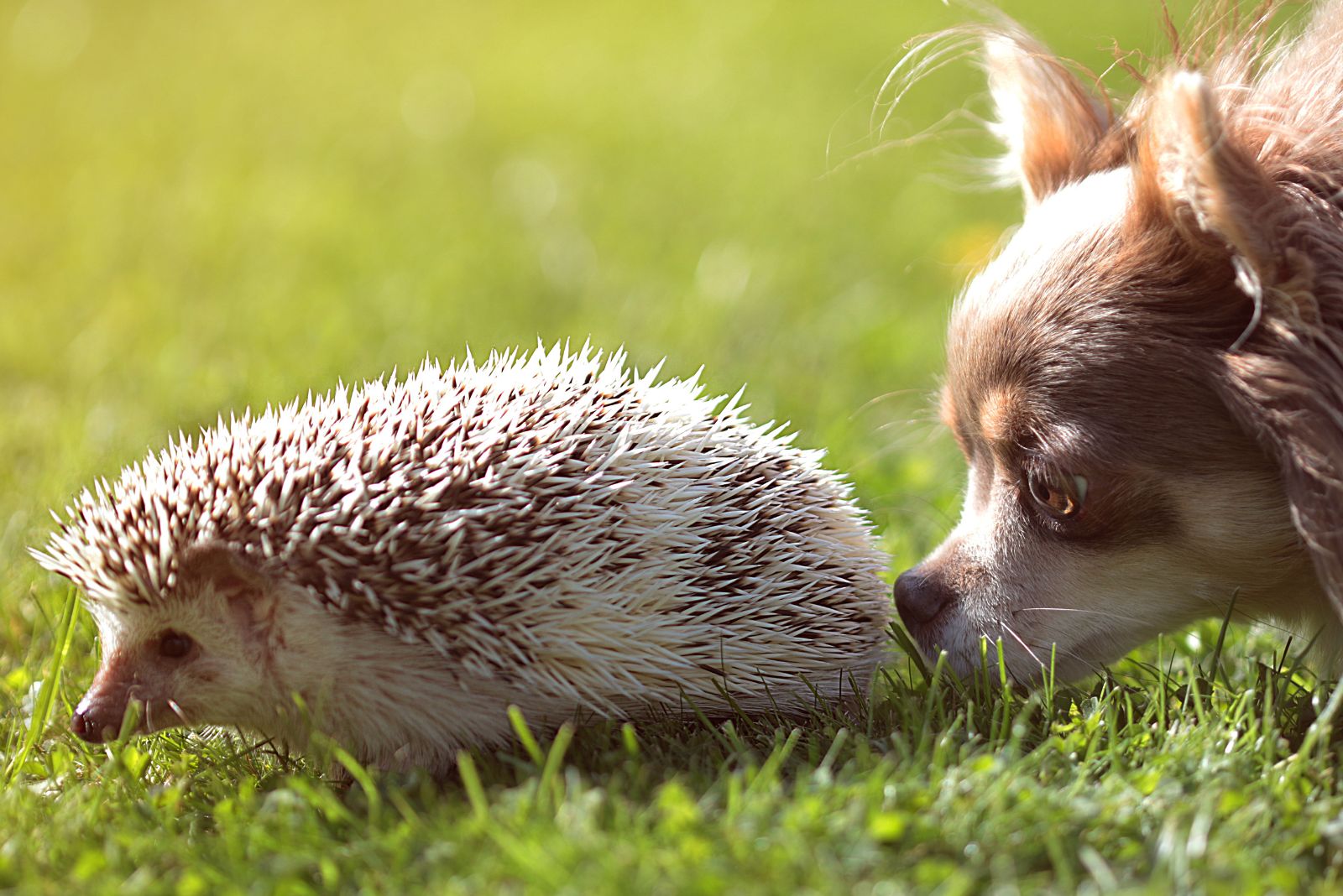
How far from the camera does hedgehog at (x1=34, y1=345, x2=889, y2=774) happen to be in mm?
2998

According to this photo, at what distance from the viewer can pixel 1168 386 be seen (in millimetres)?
3064

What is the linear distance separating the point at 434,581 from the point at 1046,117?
220 centimetres

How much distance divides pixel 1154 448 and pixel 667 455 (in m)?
1.13

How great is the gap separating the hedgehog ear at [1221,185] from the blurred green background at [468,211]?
984 mm

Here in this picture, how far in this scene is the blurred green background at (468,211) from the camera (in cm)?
544

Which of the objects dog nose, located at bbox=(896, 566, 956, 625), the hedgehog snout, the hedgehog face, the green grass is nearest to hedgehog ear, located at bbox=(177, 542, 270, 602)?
the hedgehog face

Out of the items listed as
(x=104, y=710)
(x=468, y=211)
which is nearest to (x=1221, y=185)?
(x=104, y=710)

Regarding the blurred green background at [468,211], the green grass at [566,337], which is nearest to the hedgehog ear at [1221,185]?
the green grass at [566,337]

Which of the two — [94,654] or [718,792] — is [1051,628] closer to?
[718,792]

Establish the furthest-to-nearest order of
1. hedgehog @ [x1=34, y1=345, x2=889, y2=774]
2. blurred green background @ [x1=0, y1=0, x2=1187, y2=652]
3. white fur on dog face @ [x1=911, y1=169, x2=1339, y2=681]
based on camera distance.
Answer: blurred green background @ [x1=0, y1=0, x2=1187, y2=652], white fur on dog face @ [x1=911, y1=169, x2=1339, y2=681], hedgehog @ [x1=34, y1=345, x2=889, y2=774]

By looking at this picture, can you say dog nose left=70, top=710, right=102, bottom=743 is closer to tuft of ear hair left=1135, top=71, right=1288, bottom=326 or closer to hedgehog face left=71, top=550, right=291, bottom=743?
hedgehog face left=71, top=550, right=291, bottom=743

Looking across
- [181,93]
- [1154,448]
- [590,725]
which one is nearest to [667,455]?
[590,725]

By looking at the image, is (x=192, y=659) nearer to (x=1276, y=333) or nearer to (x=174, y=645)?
(x=174, y=645)

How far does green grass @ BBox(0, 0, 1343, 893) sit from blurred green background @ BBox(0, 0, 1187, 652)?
33 millimetres
